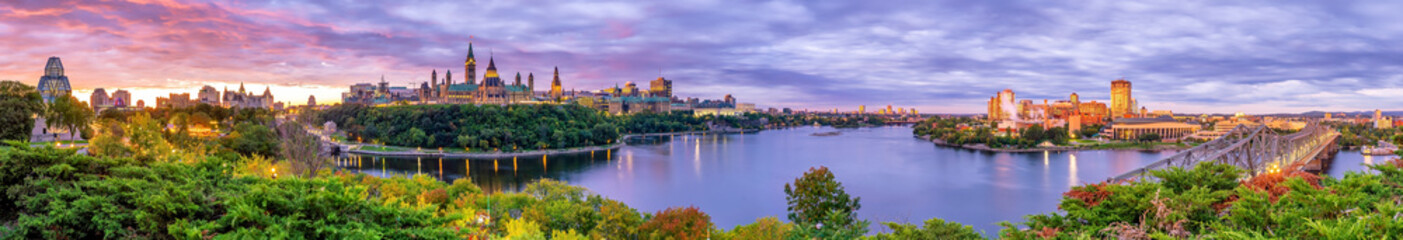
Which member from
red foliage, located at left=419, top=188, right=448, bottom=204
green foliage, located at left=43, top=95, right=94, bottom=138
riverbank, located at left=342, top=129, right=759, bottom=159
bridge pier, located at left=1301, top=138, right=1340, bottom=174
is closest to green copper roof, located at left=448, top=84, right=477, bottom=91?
riverbank, located at left=342, top=129, right=759, bottom=159

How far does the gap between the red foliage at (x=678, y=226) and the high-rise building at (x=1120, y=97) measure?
4809 inches

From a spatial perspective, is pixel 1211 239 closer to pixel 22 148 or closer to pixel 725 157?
pixel 22 148

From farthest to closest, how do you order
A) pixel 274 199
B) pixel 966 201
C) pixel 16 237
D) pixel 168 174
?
1. pixel 966 201
2. pixel 168 174
3. pixel 16 237
4. pixel 274 199

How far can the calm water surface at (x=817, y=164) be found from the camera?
803 inches

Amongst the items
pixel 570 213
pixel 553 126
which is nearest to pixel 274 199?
pixel 570 213

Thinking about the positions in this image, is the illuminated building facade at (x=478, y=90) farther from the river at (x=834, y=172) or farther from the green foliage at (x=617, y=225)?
the green foliage at (x=617, y=225)

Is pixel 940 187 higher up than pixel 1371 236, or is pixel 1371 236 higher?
pixel 1371 236

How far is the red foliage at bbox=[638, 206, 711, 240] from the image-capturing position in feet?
30.4

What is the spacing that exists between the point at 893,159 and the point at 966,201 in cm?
1542

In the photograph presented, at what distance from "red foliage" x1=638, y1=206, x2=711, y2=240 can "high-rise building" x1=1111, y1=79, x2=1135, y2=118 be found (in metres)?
122

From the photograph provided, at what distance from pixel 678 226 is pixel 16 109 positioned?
50.4ft

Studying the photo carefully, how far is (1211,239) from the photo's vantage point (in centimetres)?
477

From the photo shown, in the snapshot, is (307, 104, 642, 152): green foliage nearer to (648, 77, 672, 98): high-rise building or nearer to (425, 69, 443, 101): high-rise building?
(425, 69, 443, 101): high-rise building

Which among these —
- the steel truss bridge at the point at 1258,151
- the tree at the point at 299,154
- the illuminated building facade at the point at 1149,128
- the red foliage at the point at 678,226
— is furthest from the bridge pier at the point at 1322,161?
the tree at the point at 299,154
